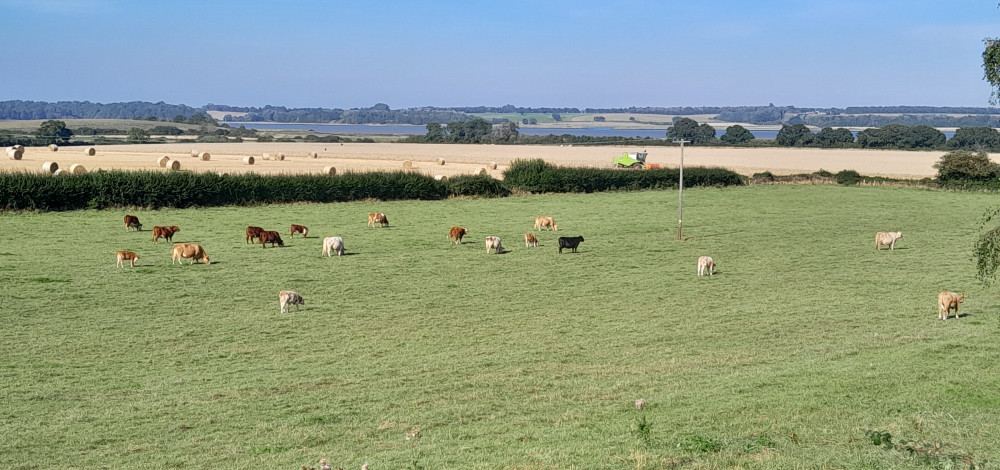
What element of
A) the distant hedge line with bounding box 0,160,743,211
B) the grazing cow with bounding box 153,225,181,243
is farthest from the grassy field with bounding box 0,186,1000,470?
the distant hedge line with bounding box 0,160,743,211

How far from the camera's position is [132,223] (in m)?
38.5

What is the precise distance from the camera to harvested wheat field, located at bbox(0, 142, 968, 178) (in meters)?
73.6

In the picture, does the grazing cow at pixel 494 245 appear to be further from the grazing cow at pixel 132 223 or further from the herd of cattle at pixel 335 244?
the grazing cow at pixel 132 223

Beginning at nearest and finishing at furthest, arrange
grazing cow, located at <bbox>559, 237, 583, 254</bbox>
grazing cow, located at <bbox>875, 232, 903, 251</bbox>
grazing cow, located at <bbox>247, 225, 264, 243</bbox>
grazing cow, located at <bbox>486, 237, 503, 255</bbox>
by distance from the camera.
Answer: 1. grazing cow, located at <bbox>486, 237, 503, 255</bbox>
2. grazing cow, located at <bbox>559, 237, 583, 254</bbox>
3. grazing cow, located at <bbox>247, 225, 264, 243</bbox>
4. grazing cow, located at <bbox>875, 232, 903, 251</bbox>

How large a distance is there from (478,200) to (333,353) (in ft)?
125

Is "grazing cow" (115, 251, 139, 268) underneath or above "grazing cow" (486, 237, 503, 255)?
above

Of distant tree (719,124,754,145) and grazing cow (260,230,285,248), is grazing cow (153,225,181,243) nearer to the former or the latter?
grazing cow (260,230,285,248)

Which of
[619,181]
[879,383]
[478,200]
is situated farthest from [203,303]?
[619,181]

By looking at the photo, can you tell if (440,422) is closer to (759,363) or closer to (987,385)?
(759,363)

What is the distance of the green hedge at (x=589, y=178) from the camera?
203 ft

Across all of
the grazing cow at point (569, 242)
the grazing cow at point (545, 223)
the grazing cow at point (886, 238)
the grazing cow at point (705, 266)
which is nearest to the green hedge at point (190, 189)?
the grazing cow at point (545, 223)

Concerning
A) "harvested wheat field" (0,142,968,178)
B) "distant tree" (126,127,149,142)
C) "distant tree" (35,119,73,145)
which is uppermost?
"distant tree" (35,119,73,145)

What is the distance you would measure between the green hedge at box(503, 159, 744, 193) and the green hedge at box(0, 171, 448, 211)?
7131 mm

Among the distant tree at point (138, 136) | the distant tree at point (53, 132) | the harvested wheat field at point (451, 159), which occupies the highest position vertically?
the distant tree at point (53, 132)
